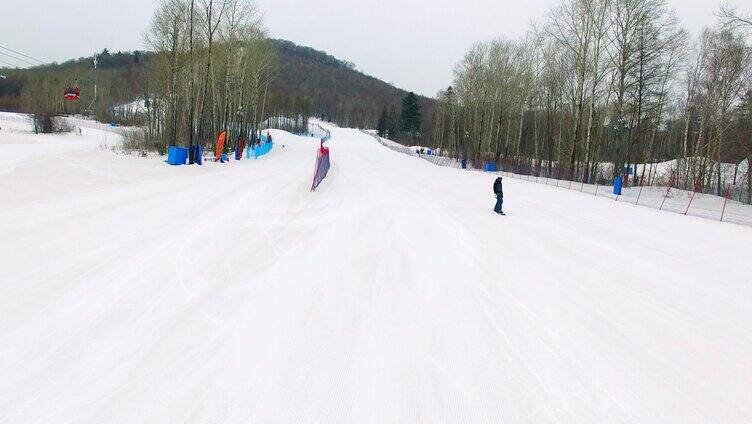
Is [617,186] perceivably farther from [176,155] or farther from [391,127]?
[391,127]

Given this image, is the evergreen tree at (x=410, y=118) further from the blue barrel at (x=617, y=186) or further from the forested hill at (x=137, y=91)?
the blue barrel at (x=617, y=186)

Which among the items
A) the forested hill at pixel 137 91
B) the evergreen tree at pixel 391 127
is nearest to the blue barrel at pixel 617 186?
the forested hill at pixel 137 91

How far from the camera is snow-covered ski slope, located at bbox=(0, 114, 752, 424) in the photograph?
312cm

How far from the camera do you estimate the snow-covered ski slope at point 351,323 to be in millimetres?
3123

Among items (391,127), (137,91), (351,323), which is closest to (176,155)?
(351,323)

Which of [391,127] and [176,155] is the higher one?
[391,127]

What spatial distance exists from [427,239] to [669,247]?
5.86 m

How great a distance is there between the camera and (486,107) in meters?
49.4

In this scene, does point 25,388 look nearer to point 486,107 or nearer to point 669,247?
point 669,247

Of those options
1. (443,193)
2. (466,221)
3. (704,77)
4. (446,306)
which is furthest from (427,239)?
(704,77)

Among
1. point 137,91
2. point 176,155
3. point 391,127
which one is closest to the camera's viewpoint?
point 176,155

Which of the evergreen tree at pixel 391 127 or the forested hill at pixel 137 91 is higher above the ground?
the forested hill at pixel 137 91

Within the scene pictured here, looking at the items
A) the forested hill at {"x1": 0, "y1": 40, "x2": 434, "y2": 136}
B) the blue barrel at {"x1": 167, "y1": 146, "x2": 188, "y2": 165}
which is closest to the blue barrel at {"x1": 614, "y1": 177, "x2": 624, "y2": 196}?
the blue barrel at {"x1": 167, "y1": 146, "x2": 188, "y2": 165}

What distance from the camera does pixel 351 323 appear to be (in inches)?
174
